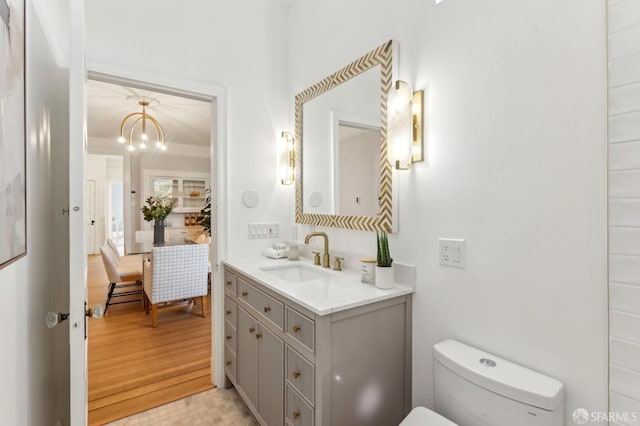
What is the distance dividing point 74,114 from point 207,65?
4.75ft

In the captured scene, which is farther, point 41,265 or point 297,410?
point 297,410

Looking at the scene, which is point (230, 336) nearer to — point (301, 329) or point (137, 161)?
point (301, 329)

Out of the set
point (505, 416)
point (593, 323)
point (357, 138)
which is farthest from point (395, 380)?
point (357, 138)

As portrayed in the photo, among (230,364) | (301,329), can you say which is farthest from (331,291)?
(230,364)

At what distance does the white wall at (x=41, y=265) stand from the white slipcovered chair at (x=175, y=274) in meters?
1.43

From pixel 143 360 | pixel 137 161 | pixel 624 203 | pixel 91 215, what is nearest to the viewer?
Result: pixel 624 203

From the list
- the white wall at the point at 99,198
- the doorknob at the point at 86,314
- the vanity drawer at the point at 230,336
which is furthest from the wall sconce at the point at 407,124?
the white wall at the point at 99,198

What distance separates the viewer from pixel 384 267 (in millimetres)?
1467

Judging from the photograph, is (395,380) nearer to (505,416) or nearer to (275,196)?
(505,416)

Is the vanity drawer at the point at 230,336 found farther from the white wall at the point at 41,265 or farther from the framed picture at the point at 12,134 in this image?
the framed picture at the point at 12,134

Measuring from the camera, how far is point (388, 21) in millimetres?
1640

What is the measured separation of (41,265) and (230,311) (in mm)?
1153

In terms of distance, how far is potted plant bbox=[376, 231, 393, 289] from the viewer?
1.46m

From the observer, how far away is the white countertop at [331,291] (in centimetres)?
125
